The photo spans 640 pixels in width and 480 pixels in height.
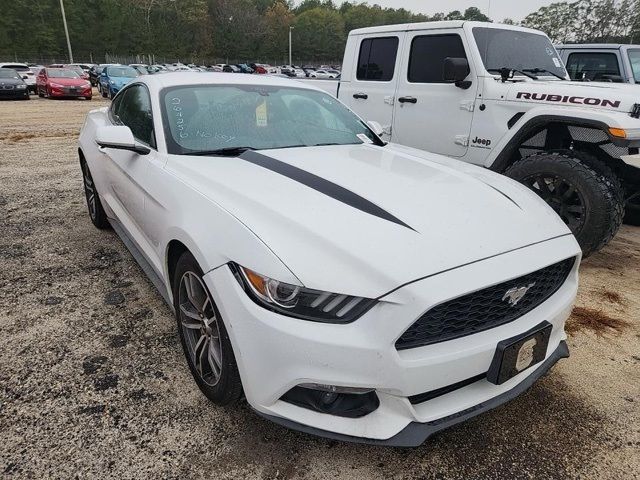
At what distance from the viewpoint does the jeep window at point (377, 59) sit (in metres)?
5.38

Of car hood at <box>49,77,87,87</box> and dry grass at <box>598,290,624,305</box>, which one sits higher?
car hood at <box>49,77,87,87</box>

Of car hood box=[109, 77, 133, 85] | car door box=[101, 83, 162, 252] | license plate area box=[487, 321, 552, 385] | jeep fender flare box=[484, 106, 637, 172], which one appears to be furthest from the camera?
car hood box=[109, 77, 133, 85]

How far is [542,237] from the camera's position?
2098mm

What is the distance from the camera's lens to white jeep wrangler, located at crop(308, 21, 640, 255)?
376cm

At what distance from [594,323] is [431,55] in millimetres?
3226

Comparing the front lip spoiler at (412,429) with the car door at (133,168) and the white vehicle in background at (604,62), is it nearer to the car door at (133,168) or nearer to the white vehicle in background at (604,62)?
the car door at (133,168)

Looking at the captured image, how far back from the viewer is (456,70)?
444 cm

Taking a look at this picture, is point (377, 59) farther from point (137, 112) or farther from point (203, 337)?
point (203, 337)

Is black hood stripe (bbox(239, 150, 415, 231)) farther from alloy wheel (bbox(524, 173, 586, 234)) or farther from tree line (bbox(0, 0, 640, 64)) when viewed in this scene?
tree line (bbox(0, 0, 640, 64))

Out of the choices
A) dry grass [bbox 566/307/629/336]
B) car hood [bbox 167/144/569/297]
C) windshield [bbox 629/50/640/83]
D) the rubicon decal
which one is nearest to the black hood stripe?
car hood [bbox 167/144/569/297]

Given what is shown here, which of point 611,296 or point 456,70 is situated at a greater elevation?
point 456,70

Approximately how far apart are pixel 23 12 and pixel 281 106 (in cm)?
8391

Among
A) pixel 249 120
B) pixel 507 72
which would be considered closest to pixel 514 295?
pixel 249 120

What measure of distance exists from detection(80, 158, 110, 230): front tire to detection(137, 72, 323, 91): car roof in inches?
52.9
